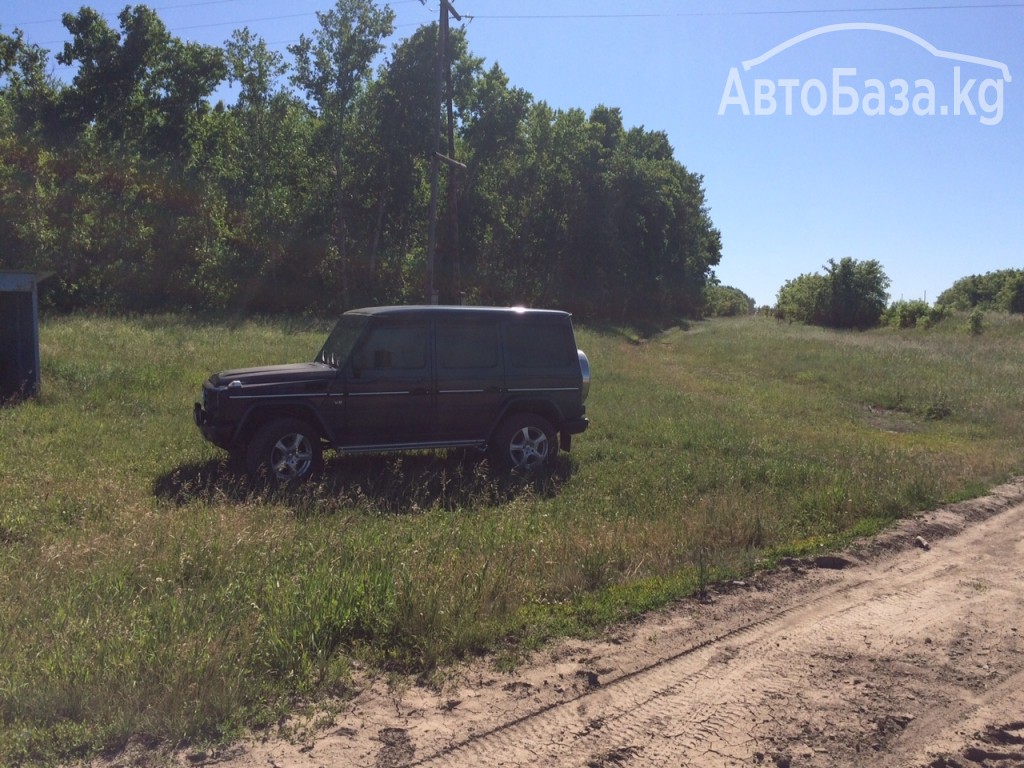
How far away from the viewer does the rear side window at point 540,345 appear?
10.5m

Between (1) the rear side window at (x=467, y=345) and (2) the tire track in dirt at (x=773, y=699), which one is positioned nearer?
(2) the tire track in dirt at (x=773, y=699)

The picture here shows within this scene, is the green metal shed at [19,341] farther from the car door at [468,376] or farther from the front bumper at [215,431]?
the car door at [468,376]

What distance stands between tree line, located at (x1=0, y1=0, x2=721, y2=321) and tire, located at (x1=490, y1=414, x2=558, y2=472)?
25.8 m

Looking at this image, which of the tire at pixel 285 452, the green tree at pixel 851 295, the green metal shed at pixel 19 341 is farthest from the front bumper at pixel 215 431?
the green tree at pixel 851 295

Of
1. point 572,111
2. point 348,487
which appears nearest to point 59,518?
point 348,487

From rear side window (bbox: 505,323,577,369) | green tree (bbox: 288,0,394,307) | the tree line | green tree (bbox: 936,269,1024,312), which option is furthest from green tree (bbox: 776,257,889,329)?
rear side window (bbox: 505,323,577,369)

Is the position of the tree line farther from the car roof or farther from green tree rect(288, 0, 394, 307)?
the car roof

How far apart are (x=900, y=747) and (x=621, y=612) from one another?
→ 210 centimetres

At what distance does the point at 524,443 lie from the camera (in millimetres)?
10438

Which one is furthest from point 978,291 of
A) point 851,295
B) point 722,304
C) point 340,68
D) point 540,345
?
point 540,345

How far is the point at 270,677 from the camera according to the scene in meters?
4.54

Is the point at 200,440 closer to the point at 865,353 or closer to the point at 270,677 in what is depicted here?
the point at 270,677

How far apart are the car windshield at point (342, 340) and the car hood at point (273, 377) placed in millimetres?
281

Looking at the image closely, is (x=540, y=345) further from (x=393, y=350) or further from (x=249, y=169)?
(x=249, y=169)
